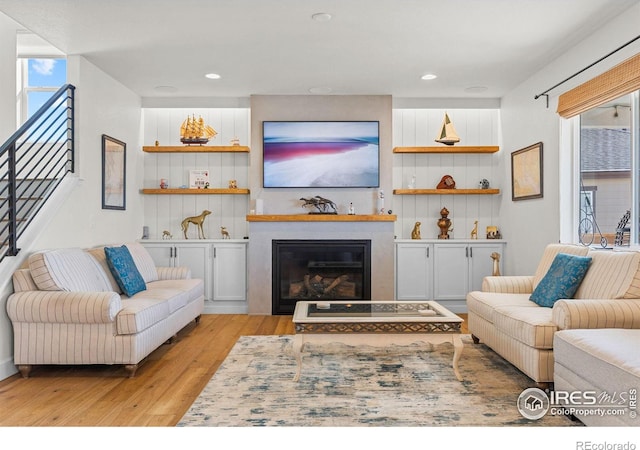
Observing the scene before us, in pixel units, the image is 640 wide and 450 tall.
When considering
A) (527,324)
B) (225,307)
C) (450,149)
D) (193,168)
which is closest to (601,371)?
(527,324)

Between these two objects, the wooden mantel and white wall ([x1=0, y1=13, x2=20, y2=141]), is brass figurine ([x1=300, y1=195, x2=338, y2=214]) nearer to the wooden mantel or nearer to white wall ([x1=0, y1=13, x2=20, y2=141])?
the wooden mantel

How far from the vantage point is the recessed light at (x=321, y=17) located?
350 centimetres

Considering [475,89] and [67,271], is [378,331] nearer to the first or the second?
[67,271]

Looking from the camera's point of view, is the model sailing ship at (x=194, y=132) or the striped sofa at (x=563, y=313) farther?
the model sailing ship at (x=194, y=132)

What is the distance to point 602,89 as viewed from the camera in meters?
3.63

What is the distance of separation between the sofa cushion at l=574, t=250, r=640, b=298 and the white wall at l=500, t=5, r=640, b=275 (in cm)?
115

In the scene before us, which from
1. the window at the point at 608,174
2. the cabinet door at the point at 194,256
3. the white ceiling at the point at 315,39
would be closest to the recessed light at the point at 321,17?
the white ceiling at the point at 315,39

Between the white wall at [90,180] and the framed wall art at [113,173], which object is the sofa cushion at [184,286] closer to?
the white wall at [90,180]

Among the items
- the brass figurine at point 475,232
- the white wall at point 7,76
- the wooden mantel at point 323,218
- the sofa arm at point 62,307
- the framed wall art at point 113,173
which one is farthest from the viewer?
the brass figurine at point 475,232

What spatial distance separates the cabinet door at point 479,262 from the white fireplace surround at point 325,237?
99cm

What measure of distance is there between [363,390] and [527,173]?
3.27 m

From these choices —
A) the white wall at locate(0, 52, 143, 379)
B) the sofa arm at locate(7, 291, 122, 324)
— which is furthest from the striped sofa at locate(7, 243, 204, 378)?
the white wall at locate(0, 52, 143, 379)

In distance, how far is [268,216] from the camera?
5590mm
